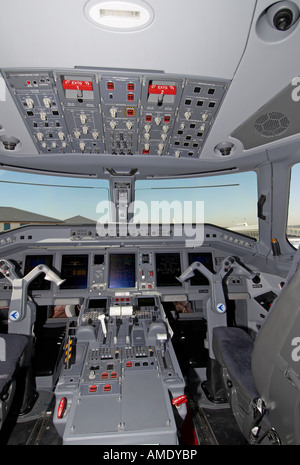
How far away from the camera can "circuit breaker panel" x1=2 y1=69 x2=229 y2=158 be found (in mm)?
1869

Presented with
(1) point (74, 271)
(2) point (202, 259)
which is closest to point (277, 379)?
(2) point (202, 259)

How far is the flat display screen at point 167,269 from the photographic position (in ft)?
10.3

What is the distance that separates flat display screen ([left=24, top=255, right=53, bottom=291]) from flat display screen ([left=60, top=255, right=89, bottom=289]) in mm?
170

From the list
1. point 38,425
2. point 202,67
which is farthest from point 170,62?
point 38,425

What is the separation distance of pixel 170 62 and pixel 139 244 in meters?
1.96

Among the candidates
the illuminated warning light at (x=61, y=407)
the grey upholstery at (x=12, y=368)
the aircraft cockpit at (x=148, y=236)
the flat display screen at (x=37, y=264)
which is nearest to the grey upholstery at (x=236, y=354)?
the aircraft cockpit at (x=148, y=236)

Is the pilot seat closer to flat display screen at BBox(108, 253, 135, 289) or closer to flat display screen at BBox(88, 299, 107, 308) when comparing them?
flat display screen at BBox(88, 299, 107, 308)

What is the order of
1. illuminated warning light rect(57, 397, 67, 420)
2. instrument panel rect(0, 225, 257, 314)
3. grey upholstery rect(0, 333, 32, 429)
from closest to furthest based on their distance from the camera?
illuminated warning light rect(57, 397, 67, 420) < grey upholstery rect(0, 333, 32, 429) < instrument panel rect(0, 225, 257, 314)

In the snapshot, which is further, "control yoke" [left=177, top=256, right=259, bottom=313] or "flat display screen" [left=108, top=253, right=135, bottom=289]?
"flat display screen" [left=108, top=253, right=135, bottom=289]

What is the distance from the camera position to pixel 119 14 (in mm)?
1363

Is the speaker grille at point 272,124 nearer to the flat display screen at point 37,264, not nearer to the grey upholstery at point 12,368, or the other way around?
the flat display screen at point 37,264

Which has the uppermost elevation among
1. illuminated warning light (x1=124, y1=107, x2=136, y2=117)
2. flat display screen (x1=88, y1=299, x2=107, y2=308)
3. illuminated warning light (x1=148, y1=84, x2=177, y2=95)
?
illuminated warning light (x1=148, y1=84, x2=177, y2=95)

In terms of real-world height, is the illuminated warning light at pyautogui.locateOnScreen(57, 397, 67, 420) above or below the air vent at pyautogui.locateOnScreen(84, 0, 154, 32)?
below

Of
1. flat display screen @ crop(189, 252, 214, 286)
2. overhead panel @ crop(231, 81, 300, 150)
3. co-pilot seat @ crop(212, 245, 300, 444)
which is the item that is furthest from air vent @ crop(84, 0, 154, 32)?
flat display screen @ crop(189, 252, 214, 286)
